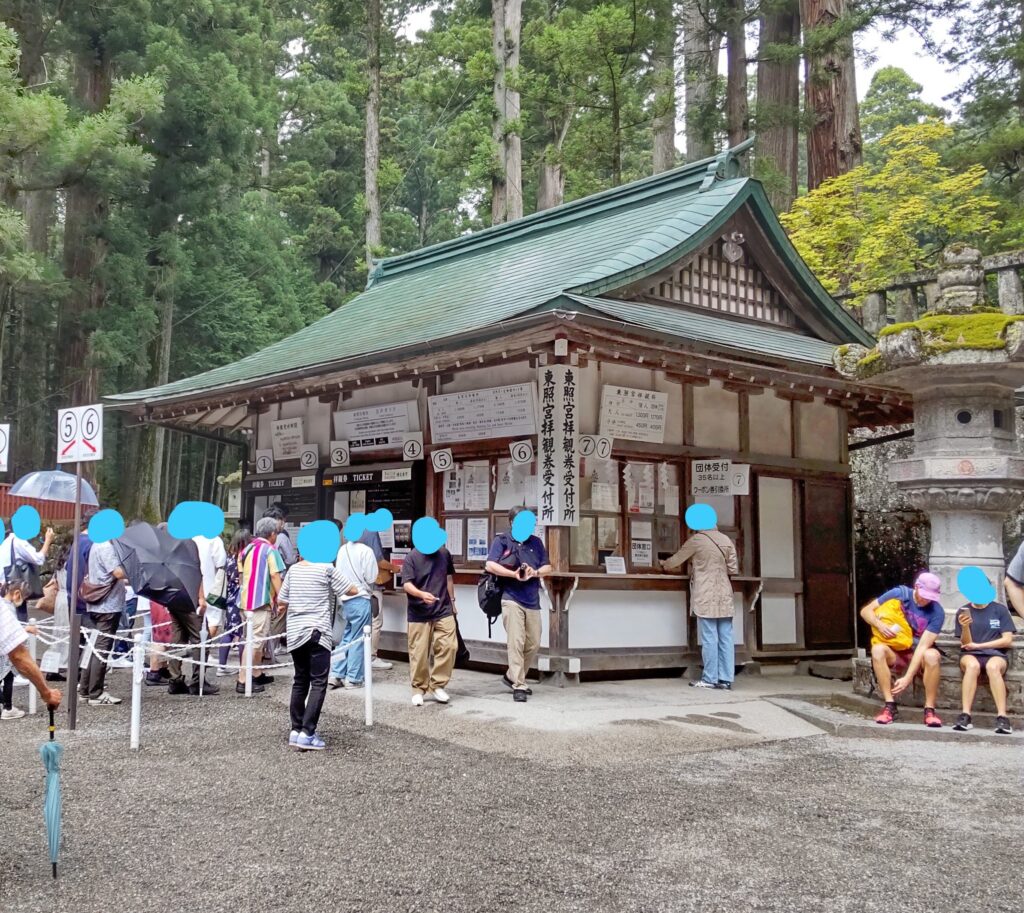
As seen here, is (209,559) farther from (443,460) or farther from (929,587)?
(929,587)

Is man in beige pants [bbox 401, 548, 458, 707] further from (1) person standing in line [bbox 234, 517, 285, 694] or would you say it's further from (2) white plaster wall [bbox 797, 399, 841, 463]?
(2) white plaster wall [bbox 797, 399, 841, 463]

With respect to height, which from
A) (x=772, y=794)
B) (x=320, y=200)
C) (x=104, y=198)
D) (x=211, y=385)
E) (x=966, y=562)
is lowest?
(x=772, y=794)

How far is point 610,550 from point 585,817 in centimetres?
512

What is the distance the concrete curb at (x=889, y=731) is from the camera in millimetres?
7137

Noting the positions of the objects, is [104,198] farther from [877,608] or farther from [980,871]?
[980,871]

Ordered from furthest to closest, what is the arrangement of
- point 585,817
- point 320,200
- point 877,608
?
point 320,200
point 877,608
point 585,817

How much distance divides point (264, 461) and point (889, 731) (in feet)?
30.6

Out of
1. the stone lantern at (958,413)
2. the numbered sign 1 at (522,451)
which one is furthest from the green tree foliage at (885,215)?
the numbered sign 1 at (522,451)

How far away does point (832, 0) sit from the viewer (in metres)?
17.8

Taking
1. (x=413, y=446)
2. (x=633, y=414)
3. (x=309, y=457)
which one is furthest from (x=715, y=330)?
(x=309, y=457)

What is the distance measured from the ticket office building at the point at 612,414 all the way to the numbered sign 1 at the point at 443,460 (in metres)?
0.04

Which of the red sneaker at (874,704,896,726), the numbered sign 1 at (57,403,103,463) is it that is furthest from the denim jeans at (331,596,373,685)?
the red sneaker at (874,704,896,726)

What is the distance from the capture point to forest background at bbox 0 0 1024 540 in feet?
56.1

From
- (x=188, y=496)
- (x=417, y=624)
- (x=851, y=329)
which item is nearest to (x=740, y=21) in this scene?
(x=851, y=329)
